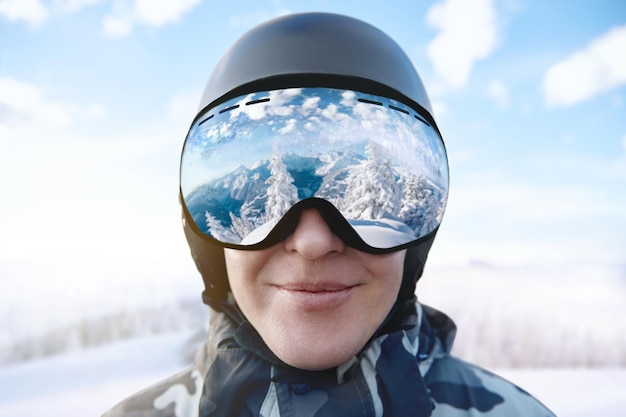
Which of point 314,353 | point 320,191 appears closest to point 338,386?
point 314,353

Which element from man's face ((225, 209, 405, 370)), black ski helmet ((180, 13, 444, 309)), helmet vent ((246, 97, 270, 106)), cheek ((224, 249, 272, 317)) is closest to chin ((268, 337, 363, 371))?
man's face ((225, 209, 405, 370))

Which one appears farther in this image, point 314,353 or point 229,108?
point 229,108

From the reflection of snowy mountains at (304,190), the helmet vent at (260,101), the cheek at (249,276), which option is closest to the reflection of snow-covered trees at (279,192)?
the reflection of snowy mountains at (304,190)

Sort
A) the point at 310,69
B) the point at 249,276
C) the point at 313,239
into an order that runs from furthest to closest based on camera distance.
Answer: the point at 310,69
the point at 249,276
the point at 313,239

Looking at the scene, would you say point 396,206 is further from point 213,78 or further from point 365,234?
point 213,78

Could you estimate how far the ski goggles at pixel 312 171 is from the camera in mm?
1280

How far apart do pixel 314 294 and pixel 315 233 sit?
17 cm

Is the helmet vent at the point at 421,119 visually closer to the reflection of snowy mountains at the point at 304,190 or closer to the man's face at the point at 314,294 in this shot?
the reflection of snowy mountains at the point at 304,190

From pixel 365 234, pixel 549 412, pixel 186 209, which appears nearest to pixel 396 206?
pixel 365 234

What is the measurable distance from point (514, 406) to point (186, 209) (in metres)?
1.26

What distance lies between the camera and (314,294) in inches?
49.4

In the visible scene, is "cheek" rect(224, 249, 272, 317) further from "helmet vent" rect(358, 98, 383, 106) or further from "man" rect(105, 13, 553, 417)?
"helmet vent" rect(358, 98, 383, 106)

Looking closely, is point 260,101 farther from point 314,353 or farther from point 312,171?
point 314,353

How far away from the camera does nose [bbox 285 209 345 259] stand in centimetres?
122
